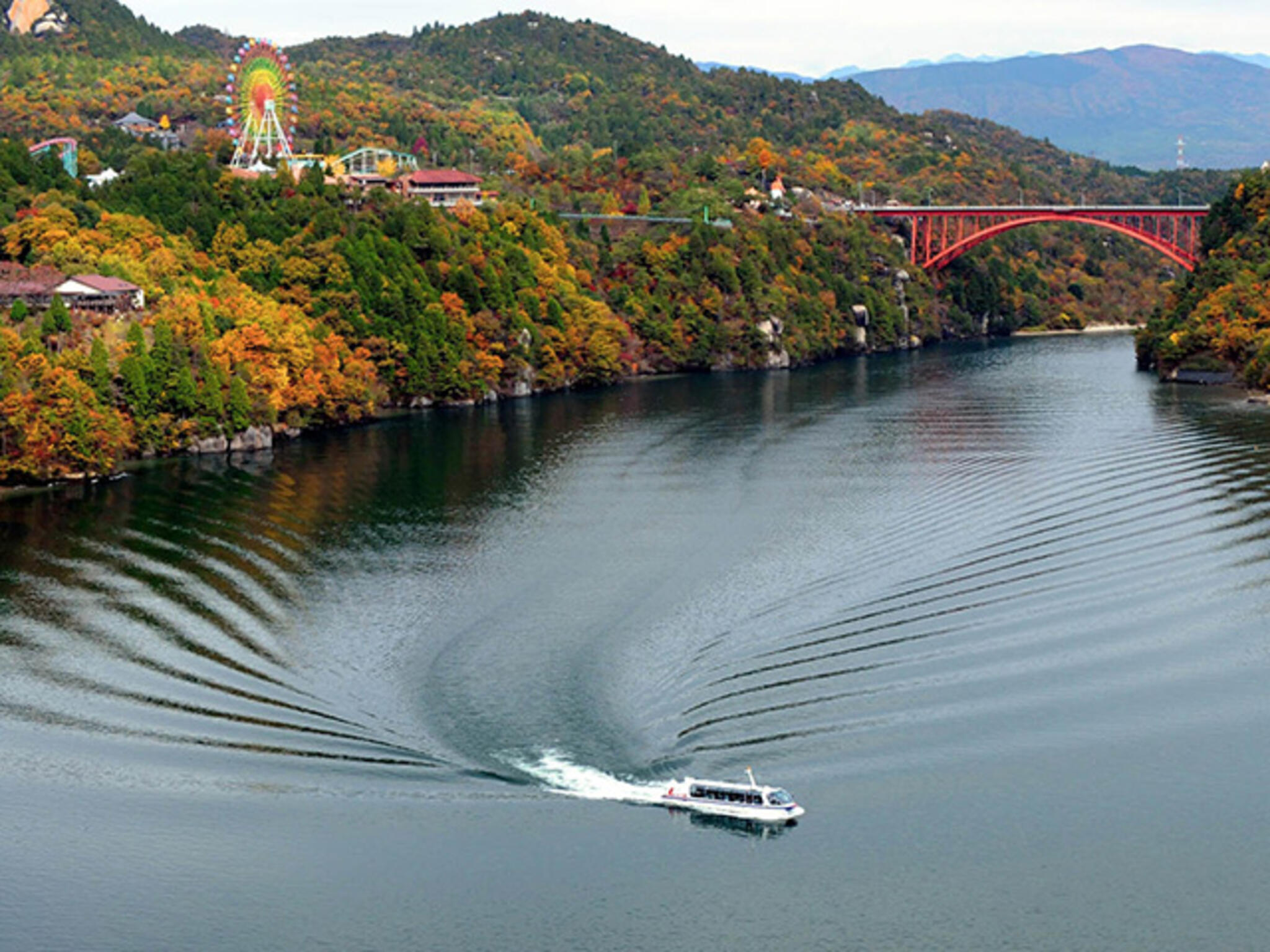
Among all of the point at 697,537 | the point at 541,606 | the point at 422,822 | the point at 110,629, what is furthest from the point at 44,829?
the point at 697,537

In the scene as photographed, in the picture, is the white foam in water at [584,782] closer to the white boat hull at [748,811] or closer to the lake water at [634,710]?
the lake water at [634,710]

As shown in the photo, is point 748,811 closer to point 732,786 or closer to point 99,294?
point 732,786

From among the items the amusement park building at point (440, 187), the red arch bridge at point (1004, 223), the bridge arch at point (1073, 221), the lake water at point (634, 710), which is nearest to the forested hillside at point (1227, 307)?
the bridge arch at point (1073, 221)

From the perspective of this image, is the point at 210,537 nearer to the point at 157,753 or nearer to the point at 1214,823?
the point at 157,753

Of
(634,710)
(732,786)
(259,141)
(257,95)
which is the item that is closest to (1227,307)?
(257,95)

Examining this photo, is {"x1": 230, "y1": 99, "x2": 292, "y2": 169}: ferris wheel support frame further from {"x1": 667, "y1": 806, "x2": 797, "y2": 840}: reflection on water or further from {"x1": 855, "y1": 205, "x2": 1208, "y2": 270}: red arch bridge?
{"x1": 667, "y1": 806, "x2": 797, "y2": 840}: reflection on water
